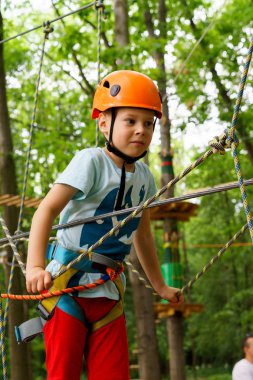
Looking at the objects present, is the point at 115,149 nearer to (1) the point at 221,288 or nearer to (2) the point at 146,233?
(2) the point at 146,233

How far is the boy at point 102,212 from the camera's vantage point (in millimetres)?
2348

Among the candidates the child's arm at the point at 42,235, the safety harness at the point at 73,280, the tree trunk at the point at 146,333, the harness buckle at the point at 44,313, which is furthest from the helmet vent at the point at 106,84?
the tree trunk at the point at 146,333

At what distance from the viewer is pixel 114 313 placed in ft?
8.11

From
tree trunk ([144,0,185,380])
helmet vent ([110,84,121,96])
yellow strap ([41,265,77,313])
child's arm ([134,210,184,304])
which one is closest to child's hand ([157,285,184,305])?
child's arm ([134,210,184,304])

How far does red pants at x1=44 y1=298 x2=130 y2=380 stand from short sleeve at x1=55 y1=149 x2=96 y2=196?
0.42 meters

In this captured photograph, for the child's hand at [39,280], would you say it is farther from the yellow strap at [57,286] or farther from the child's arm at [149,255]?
the child's arm at [149,255]

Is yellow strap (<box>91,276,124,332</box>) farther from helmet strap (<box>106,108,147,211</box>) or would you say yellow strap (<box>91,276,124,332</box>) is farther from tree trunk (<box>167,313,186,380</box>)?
tree trunk (<box>167,313,186,380</box>)

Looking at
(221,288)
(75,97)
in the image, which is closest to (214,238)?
(221,288)

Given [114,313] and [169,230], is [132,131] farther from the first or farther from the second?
[169,230]

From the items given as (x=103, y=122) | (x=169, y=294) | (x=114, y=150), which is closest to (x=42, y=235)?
(x=114, y=150)

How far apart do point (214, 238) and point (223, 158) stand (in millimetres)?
9747

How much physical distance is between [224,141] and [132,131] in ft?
1.84

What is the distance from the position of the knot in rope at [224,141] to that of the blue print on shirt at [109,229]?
1.93 feet

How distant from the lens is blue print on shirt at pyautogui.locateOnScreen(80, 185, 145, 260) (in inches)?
95.0
